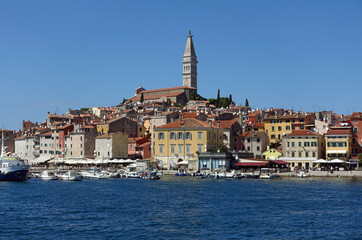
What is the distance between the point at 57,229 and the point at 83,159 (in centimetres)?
6704

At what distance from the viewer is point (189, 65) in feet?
593

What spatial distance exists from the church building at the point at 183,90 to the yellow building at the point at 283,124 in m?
58.4

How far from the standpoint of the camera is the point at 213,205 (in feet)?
140

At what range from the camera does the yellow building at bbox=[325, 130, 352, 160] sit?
259 feet

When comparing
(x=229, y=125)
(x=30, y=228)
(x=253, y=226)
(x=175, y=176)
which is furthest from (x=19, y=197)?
(x=229, y=125)

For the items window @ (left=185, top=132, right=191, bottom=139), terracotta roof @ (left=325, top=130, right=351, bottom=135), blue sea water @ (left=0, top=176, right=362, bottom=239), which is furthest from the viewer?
window @ (left=185, top=132, right=191, bottom=139)

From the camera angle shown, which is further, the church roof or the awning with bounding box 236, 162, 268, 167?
the church roof

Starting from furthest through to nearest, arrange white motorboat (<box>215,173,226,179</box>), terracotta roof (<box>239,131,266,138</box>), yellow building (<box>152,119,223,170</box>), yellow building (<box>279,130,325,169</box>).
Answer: terracotta roof (<box>239,131,266,138</box>) → yellow building (<box>152,119,223,170</box>) → yellow building (<box>279,130,325,169</box>) → white motorboat (<box>215,173,226,179</box>)

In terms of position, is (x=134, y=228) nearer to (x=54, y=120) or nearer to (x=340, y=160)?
(x=340, y=160)

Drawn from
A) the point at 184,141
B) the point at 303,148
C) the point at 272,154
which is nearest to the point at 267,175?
the point at 272,154

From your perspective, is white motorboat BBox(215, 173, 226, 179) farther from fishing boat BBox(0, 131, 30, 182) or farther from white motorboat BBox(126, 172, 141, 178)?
fishing boat BBox(0, 131, 30, 182)

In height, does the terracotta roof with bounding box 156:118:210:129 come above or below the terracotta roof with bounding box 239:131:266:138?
above

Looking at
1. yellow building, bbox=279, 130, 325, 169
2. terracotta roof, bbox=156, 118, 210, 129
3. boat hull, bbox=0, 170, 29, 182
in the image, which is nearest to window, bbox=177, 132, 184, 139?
terracotta roof, bbox=156, 118, 210, 129

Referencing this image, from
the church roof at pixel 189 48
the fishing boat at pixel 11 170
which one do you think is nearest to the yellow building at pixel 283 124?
the fishing boat at pixel 11 170
